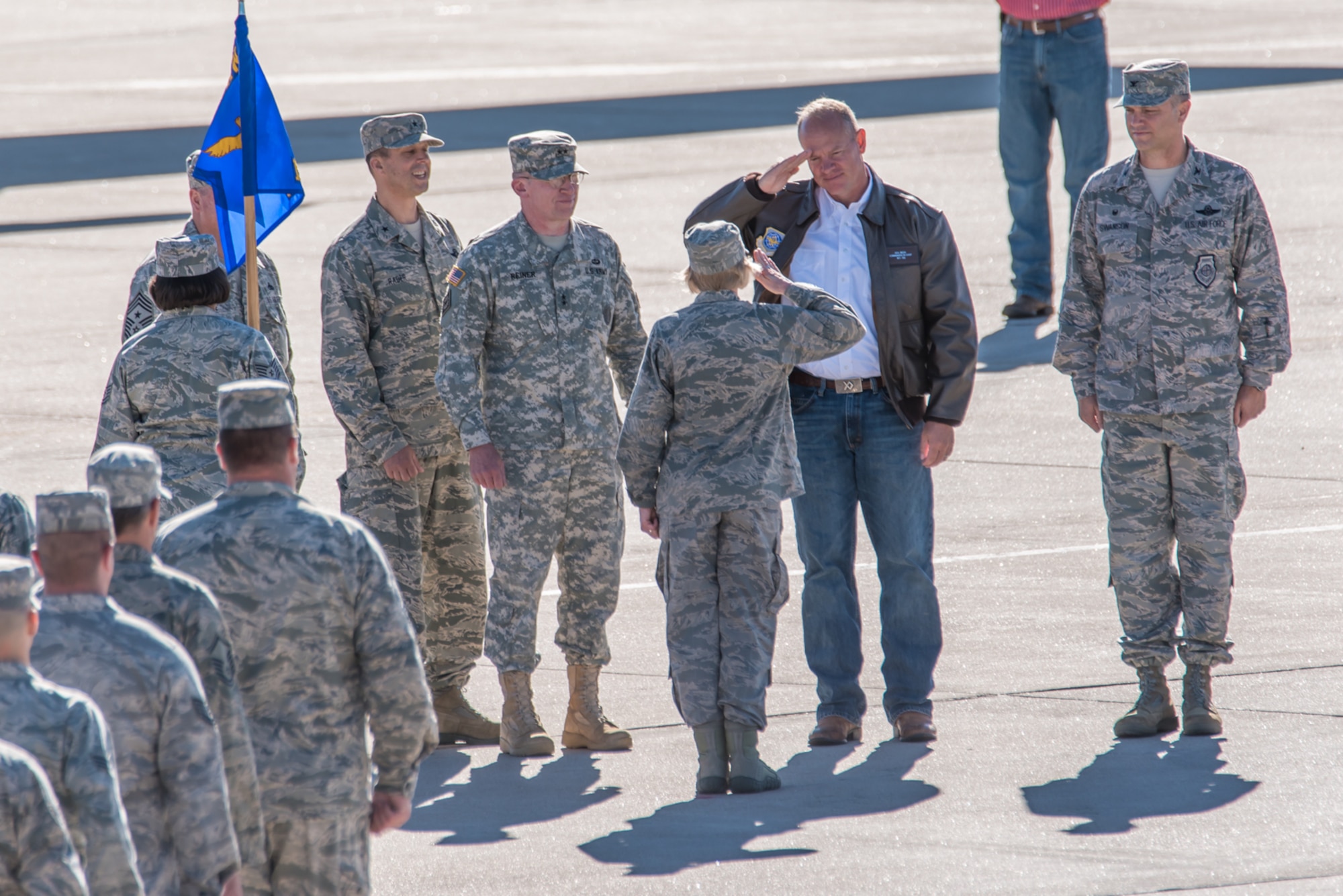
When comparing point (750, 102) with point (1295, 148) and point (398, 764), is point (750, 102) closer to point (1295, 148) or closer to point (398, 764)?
point (1295, 148)

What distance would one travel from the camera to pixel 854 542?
784cm

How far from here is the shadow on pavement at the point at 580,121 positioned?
21.8m

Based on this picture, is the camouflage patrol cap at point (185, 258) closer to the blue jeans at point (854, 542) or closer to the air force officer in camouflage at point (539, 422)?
the air force officer in camouflage at point (539, 422)

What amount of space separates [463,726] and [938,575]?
8.67ft

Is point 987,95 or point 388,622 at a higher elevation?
point 987,95

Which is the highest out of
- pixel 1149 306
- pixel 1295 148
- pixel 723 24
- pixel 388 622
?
pixel 723 24

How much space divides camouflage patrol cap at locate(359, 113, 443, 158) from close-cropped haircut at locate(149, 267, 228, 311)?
1.17m

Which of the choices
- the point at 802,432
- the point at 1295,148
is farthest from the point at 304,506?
the point at 1295,148

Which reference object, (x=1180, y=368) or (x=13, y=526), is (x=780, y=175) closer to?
(x=1180, y=368)

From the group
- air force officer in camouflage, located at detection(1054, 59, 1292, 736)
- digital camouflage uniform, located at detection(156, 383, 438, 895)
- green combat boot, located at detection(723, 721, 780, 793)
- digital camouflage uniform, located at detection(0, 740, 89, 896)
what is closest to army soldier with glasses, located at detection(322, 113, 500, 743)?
green combat boot, located at detection(723, 721, 780, 793)

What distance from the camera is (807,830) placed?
6617 mm

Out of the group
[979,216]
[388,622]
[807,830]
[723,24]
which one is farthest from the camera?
[723,24]

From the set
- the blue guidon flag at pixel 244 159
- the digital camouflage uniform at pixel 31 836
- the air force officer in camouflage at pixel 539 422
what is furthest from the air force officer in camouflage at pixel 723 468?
the digital camouflage uniform at pixel 31 836

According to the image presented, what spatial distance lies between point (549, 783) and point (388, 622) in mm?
2427
